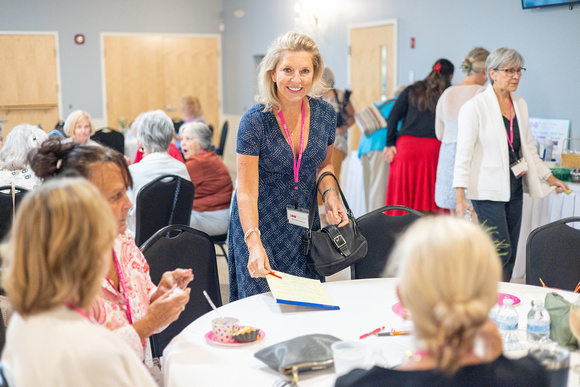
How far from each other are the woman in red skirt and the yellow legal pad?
10.4 ft

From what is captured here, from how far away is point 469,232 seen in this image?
106 cm

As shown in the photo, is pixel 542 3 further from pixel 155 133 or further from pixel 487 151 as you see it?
pixel 155 133

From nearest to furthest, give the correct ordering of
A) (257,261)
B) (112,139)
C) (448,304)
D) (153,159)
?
1. (448,304)
2. (257,261)
3. (153,159)
4. (112,139)

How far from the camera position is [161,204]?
12.2 ft

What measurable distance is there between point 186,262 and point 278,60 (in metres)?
0.87

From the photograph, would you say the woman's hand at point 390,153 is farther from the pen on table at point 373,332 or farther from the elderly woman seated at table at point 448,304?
the elderly woman seated at table at point 448,304

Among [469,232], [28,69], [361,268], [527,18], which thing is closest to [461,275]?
[469,232]

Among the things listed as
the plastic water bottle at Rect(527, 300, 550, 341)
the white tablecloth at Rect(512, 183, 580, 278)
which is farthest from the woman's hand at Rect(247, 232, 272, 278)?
the white tablecloth at Rect(512, 183, 580, 278)

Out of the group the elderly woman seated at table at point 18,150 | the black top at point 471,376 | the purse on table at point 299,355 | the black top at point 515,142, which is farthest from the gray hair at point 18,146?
the black top at point 471,376

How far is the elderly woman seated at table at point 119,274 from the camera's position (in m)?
1.66

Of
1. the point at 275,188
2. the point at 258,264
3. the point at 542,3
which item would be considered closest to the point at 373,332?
the point at 258,264

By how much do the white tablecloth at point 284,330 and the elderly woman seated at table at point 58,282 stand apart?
16.4 inches

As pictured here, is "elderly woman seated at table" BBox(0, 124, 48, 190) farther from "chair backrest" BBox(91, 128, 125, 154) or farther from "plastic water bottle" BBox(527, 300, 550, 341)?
"plastic water bottle" BBox(527, 300, 550, 341)

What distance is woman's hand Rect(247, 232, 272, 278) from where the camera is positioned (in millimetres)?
2117
